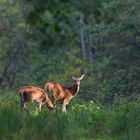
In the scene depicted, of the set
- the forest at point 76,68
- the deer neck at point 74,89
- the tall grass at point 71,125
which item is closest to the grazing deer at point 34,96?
the forest at point 76,68

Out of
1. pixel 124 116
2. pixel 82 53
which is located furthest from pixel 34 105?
pixel 82 53

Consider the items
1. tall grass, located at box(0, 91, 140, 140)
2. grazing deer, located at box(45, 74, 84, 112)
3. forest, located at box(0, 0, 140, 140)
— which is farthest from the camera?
grazing deer, located at box(45, 74, 84, 112)

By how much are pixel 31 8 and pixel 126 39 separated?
335 cm

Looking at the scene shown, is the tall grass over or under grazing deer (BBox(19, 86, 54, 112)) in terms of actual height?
under

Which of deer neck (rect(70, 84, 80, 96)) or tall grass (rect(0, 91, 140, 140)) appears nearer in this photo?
tall grass (rect(0, 91, 140, 140))

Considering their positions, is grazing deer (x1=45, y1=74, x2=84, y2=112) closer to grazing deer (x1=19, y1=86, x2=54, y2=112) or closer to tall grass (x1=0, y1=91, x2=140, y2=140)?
grazing deer (x1=19, y1=86, x2=54, y2=112)

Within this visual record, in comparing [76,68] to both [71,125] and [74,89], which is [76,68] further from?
[71,125]

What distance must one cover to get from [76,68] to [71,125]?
21763 mm

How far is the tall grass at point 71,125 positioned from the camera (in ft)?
40.4

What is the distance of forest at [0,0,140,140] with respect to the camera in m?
12.8

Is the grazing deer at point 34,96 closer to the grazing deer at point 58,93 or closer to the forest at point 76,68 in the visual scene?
the forest at point 76,68

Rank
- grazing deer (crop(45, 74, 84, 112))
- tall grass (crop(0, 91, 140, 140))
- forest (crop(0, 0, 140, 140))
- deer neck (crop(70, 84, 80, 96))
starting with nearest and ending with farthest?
1. tall grass (crop(0, 91, 140, 140))
2. forest (crop(0, 0, 140, 140))
3. grazing deer (crop(45, 74, 84, 112))
4. deer neck (crop(70, 84, 80, 96))

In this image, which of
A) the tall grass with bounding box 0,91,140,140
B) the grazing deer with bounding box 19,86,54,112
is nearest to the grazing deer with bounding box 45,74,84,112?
the grazing deer with bounding box 19,86,54,112

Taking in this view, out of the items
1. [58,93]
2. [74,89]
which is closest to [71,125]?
[58,93]
